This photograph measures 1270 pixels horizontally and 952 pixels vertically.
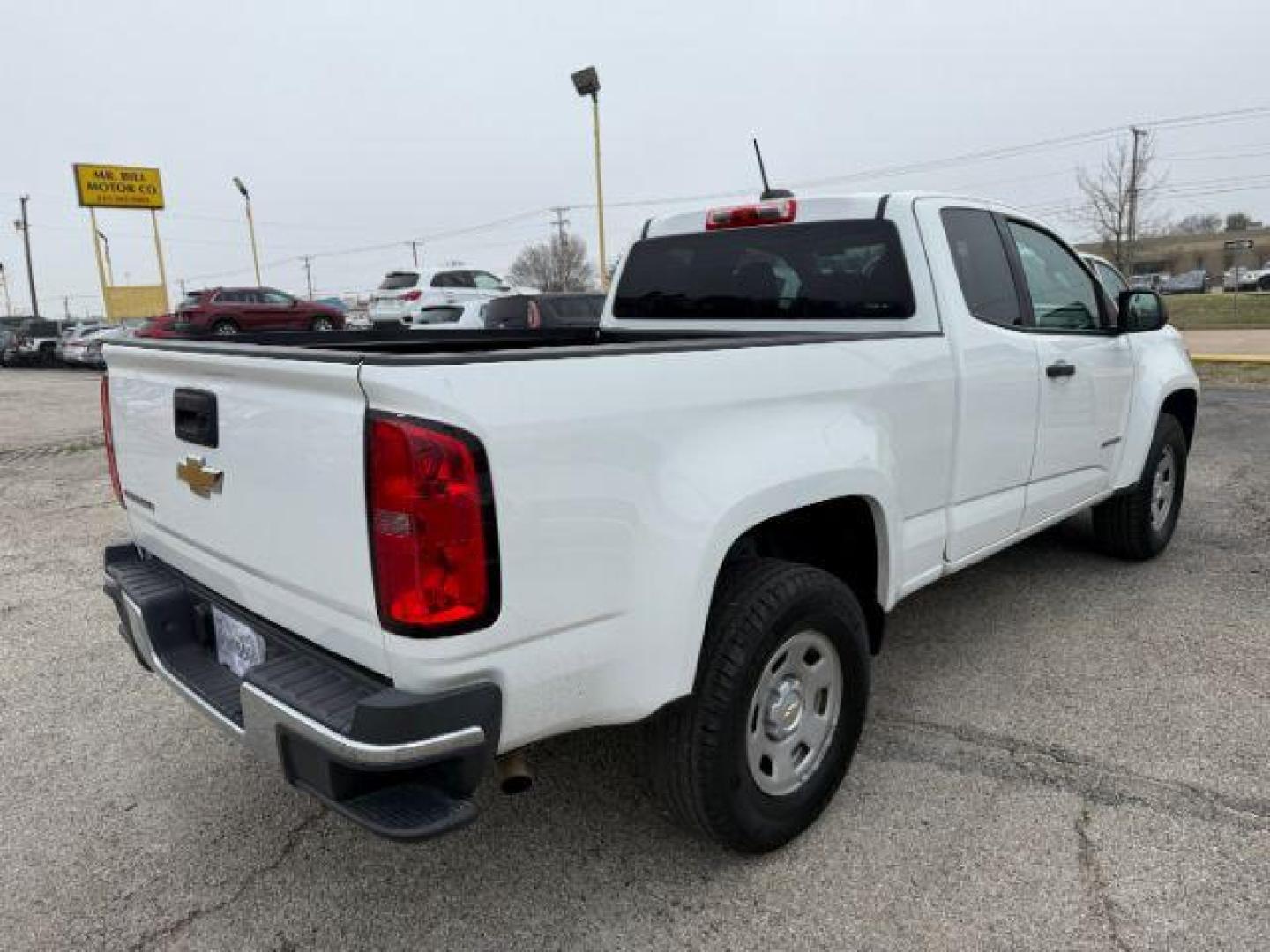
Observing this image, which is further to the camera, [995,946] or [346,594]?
[995,946]

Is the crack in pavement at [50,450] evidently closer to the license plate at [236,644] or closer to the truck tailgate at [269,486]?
the truck tailgate at [269,486]

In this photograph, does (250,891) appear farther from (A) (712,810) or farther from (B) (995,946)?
(B) (995,946)

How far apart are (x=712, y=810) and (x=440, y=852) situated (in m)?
0.86

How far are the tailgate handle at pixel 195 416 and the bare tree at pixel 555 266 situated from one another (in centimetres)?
7410

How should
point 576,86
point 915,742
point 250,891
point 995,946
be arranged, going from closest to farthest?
point 995,946 < point 250,891 < point 915,742 < point 576,86

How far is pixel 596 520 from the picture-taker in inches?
78.5

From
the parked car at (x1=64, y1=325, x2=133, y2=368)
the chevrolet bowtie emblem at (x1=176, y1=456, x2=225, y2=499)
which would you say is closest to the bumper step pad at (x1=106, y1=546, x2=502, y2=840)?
the chevrolet bowtie emblem at (x1=176, y1=456, x2=225, y2=499)

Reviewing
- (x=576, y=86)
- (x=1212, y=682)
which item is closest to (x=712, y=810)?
(x=1212, y=682)

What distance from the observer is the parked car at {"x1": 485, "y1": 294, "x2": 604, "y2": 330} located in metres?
13.4

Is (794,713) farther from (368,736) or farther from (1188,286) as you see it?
(1188,286)

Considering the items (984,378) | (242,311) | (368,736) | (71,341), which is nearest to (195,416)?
(368,736)

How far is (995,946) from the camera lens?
2195 mm

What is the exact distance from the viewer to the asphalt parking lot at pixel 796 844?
231cm

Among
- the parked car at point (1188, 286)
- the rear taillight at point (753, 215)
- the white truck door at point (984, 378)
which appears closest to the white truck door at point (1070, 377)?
the white truck door at point (984, 378)
